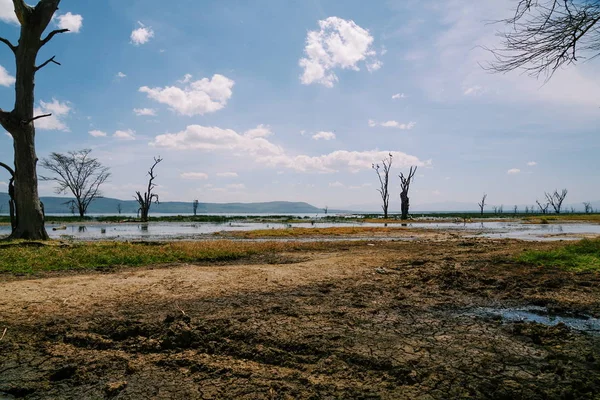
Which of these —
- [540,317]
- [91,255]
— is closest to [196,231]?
[91,255]

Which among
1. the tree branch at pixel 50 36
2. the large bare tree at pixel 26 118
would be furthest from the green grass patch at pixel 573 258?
the tree branch at pixel 50 36

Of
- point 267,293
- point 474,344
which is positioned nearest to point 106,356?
point 267,293

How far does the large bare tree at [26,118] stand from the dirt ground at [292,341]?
798 centimetres

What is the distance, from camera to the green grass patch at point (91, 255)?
8.84m

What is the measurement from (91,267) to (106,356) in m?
6.22

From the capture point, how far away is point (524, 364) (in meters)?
3.20

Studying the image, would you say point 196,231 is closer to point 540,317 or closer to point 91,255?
point 91,255

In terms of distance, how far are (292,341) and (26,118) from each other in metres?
14.7

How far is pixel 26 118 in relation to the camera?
13.2 meters

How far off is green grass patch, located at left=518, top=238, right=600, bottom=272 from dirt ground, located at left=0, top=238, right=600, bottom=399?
4.70 feet

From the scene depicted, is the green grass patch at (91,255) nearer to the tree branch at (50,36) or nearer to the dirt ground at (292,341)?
the dirt ground at (292,341)

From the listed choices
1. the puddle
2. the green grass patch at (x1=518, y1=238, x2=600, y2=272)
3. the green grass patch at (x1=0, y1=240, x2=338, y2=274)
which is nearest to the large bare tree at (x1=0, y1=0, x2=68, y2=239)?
the green grass patch at (x1=0, y1=240, x2=338, y2=274)

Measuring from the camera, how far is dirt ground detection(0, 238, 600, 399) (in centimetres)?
295

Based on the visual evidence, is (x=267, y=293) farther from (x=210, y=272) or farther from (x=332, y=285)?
(x=210, y=272)
